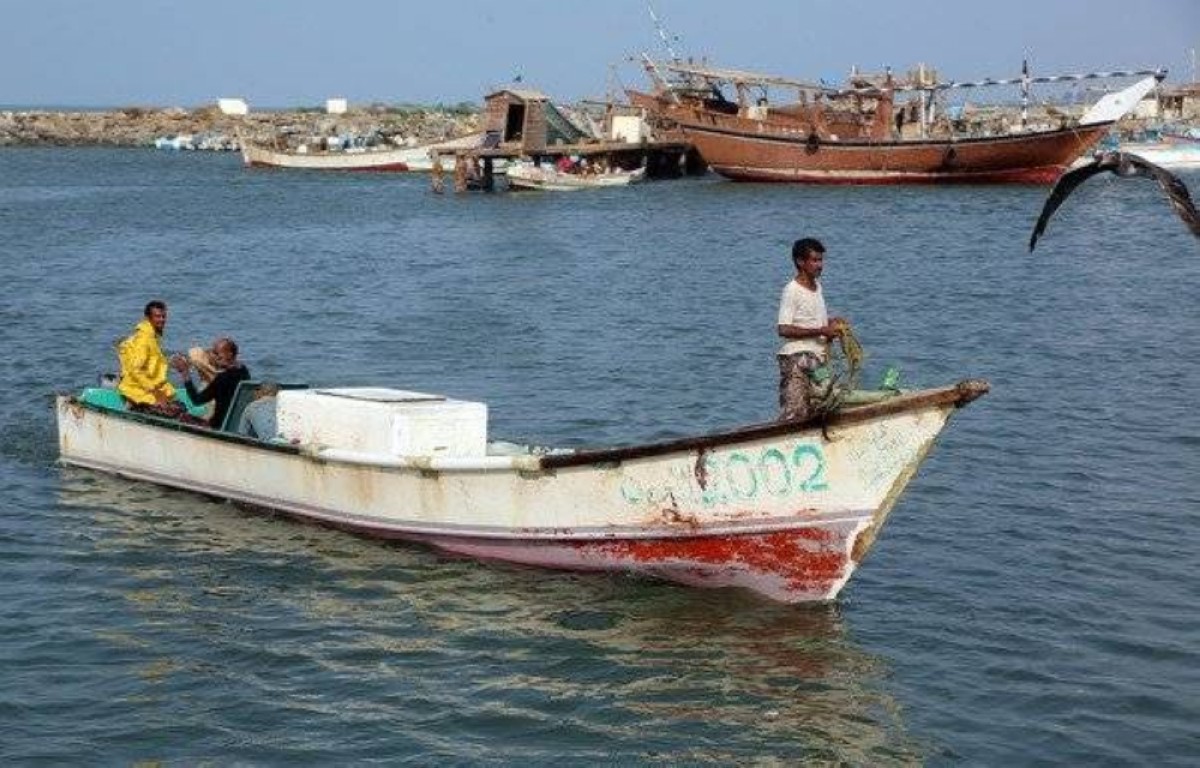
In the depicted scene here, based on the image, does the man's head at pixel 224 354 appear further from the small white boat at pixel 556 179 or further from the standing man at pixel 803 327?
the small white boat at pixel 556 179

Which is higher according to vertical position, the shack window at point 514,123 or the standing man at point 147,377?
the shack window at point 514,123

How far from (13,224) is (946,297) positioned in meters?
30.8

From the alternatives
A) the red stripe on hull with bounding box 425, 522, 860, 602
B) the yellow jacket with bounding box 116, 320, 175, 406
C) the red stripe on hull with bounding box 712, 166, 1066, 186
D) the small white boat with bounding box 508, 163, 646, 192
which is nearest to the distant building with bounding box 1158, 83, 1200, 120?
the red stripe on hull with bounding box 712, 166, 1066, 186

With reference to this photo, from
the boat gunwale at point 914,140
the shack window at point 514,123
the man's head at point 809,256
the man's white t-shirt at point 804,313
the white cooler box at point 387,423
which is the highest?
the shack window at point 514,123

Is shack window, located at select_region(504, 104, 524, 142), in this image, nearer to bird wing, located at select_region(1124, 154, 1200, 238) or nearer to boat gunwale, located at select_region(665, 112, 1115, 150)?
boat gunwale, located at select_region(665, 112, 1115, 150)

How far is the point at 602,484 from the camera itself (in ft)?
39.0

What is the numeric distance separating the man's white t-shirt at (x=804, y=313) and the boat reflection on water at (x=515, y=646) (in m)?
1.88

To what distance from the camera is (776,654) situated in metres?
10.9

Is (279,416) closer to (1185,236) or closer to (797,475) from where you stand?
(797,475)

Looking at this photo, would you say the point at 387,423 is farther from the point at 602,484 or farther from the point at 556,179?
the point at 556,179

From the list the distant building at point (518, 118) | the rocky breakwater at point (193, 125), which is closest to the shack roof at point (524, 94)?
the distant building at point (518, 118)

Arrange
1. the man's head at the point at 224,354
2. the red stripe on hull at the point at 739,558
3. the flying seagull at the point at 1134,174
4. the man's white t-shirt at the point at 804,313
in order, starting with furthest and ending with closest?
the man's head at the point at 224,354 → the red stripe on hull at the point at 739,558 → the man's white t-shirt at the point at 804,313 → the flying seagull at the point at 1134,174

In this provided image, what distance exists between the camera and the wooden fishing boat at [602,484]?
36.0ft

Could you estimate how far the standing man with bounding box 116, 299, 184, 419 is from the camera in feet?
48.9
